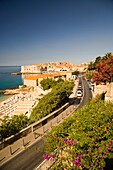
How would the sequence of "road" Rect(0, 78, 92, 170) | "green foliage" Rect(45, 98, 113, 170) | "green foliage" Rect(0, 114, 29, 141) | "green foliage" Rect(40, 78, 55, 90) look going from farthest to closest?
"green foliage" Rect(40, 78, 55, 90), "green foliage" Rect(0, 114, 29, 141), "road" Rect(0, 78, 92, 170), "green foliage" Rect(45, 98, 113, 170)

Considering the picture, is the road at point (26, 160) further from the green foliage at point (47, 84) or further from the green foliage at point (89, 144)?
the green foliage at point (47, 84)

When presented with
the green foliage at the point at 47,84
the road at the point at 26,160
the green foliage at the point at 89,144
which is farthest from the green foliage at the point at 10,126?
the green foliage at the point at 47,84

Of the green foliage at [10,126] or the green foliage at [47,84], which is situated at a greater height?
the green foliage at [47,84]

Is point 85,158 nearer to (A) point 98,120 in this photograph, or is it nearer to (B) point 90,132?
(B) point 90,132

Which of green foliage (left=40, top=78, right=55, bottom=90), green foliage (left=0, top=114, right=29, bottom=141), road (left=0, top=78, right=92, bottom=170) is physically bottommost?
road (left=0, top=78, right=92, bottom=170)

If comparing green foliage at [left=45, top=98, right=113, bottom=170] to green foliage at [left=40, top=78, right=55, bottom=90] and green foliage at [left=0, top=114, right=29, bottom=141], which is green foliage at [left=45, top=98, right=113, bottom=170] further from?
green foliage at [left=40, top=78, right=55, bottom=90]

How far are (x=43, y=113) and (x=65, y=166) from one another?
849 cm

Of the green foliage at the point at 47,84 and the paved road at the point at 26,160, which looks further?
the green foliage at the point at 47,84

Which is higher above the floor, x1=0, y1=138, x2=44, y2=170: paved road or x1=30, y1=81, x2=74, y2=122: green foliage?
x1=30, y1=81, x2=74, y2=122: green foliage

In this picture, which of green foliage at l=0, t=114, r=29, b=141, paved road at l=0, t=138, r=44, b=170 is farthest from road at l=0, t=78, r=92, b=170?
green foliage at l=0, t=114, r=29, b=141

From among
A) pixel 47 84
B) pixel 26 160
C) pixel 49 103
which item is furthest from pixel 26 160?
pixel 47 84

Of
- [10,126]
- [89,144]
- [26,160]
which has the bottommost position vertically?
[26,160]

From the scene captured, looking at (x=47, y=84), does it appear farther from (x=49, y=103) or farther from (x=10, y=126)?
(x=10, y=126)

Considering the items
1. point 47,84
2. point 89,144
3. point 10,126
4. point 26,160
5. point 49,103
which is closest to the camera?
point 89,144
